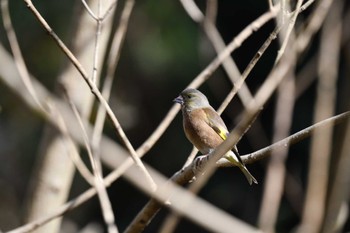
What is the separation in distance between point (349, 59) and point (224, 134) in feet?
9.14

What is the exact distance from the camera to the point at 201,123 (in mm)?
4680

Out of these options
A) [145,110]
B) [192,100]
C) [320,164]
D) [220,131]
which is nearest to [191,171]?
[320,164]

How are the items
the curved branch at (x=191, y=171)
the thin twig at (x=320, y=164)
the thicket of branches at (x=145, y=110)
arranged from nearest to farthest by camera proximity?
the thin twig at (x=320, y=164) → the curved branch at (x=191, y=171) → the thicket of branches at (x=145, y=110)

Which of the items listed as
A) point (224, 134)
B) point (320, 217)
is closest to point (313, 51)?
point (224, 134)

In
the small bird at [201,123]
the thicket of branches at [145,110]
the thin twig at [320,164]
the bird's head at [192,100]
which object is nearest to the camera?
the thin twig at [320,164]

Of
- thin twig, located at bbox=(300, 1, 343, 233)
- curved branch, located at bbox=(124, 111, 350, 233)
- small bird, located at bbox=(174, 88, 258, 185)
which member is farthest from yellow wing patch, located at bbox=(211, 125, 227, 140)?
thin twig, located at bbox=(300, 1, 343, 233)

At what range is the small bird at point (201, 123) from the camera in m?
4.54

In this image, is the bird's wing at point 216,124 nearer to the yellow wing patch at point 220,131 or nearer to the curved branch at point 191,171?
the yellow wing patch at point 220,131

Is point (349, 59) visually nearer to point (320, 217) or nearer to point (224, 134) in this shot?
point (320, 217)

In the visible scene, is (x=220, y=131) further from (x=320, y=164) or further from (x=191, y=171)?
(x=320, y=164)

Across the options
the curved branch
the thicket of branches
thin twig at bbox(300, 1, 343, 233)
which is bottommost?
the thicket of branches

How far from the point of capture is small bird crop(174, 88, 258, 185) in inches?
179

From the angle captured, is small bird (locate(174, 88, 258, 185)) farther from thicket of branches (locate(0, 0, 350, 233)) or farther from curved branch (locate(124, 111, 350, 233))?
curved branch (locate(124, 111, 350, 233))

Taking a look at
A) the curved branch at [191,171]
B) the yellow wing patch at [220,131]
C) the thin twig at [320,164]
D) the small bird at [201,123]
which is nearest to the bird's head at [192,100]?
the small bird at [201,123]
